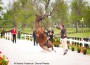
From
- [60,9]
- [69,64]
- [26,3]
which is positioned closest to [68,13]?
[60,9]

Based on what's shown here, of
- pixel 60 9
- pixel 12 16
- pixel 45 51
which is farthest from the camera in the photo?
pixel 60 9

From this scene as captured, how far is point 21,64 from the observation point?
393 inches

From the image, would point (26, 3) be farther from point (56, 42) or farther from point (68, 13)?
point (56, 42)

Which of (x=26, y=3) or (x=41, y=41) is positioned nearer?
(x=41, y=41)

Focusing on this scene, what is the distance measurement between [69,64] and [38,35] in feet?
20.1

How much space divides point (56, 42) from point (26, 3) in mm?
19931

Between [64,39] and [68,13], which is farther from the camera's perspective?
[68,13]

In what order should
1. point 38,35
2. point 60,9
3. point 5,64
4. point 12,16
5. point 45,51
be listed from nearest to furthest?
point 5,64 → point 45,51 → point 38,35 → point 12,16 → point 60,9

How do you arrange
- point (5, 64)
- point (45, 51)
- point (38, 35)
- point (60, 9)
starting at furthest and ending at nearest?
point (60, 9) → point (38, 35) → point (45, 51) → point (5, 64)

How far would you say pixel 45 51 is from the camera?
16500 mm

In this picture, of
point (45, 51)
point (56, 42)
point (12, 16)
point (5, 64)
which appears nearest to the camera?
point (5, 64)

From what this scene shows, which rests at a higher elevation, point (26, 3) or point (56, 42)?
point (26, 3)

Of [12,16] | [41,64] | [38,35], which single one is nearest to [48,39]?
[38,35]

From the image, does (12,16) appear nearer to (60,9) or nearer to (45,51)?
(60,9)
